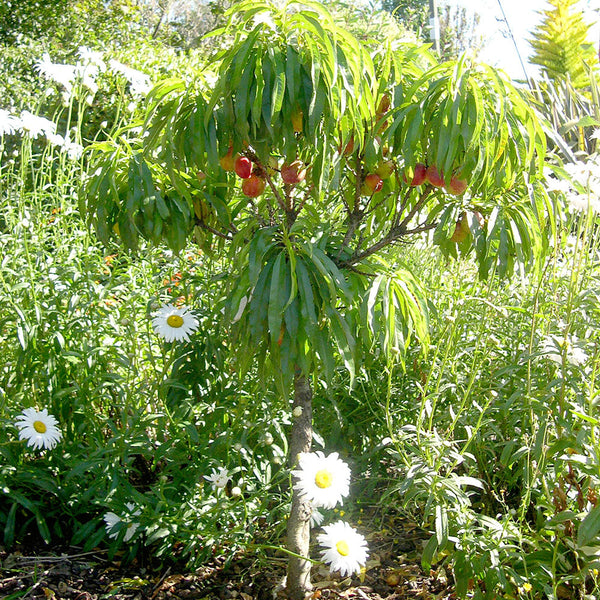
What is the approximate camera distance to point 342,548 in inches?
69.5

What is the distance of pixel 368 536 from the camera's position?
2320 mm

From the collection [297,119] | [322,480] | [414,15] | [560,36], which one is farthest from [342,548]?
[560,36]

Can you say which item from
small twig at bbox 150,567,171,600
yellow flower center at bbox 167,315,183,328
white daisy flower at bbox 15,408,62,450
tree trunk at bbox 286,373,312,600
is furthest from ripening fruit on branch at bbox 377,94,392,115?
small twig at bbox 150,567,171,600

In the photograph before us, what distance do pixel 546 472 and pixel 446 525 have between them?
1.15 ft

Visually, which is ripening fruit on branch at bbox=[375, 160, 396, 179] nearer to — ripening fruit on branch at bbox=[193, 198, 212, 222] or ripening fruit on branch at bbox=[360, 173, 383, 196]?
ripening fruit on branch at bbox=[360, 173, 383, 196]

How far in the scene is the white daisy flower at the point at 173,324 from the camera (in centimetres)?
205

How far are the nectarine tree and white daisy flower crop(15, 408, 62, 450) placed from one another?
63 cm

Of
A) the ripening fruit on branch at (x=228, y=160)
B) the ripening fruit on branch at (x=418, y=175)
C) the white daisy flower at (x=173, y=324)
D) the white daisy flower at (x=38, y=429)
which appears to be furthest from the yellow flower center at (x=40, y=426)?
the ripening fruit on branch at (x=418, y=175)

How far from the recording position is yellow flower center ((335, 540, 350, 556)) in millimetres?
1756

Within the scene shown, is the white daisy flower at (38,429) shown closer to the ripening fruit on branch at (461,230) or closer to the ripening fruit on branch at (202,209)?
the ripening fruit on branch at (202,209)

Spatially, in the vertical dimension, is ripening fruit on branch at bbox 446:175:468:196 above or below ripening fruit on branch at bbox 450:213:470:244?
below

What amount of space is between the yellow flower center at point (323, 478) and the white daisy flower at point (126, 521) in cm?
62

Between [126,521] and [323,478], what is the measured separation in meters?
0.68

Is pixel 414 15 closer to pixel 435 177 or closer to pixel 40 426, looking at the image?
pixel 435 177
